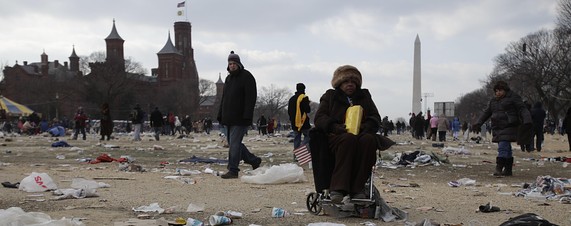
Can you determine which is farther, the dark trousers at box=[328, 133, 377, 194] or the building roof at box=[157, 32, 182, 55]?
the building roof at box=[157, 32, 182, 55]

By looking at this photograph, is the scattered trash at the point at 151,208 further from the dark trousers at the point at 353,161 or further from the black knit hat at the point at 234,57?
the black knit hat at the point at 234,57

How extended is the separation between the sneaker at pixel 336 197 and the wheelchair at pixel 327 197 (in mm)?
37

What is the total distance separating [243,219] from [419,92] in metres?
47.5

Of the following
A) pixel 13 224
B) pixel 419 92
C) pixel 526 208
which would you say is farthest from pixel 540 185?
pixel 419 92

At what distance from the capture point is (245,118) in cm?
823

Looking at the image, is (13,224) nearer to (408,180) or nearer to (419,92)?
(408,180)

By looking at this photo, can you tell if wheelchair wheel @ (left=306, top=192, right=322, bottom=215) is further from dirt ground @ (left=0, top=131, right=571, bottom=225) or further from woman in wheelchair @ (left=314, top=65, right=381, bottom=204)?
woman in wheelchair @ (left=314, top=65, right=381, bottom=204)

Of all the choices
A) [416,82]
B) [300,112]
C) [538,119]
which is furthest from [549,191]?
[416,82]

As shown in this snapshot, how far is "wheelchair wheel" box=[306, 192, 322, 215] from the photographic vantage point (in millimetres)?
5227

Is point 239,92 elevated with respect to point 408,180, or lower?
elevated

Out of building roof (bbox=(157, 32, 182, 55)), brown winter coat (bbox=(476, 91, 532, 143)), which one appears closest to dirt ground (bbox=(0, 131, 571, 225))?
brown winter coat (bbox=(476, 91, 532, 143))

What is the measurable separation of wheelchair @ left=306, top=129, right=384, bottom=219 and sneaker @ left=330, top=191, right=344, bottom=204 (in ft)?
0.12

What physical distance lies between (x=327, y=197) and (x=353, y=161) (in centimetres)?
40

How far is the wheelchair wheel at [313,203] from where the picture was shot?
5227 millimetres
